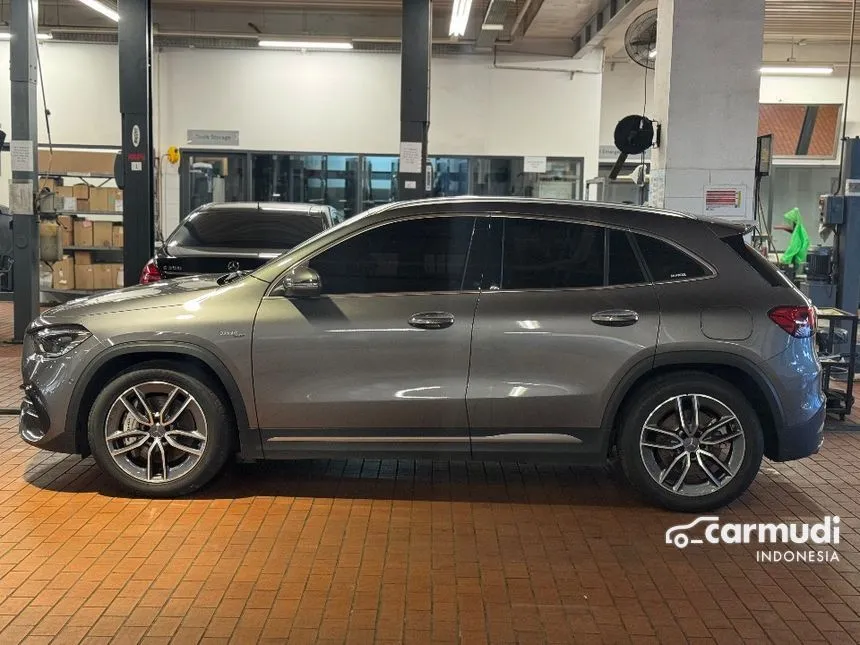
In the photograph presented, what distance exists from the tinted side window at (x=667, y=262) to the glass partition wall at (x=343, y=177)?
13.5m

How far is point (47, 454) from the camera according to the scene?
6.34 metres

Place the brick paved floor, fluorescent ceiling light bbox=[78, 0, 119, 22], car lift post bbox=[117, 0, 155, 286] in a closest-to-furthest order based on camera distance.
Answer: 1. the brick paved floor
2. car lift post bbox=[117, 0, 155, 286]
3. fluorescent ceiling light bbox=[78, 0, 119, 22]

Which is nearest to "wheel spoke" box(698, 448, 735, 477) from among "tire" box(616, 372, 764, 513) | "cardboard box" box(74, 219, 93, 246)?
"tire" box(616, 372, 764, 513)

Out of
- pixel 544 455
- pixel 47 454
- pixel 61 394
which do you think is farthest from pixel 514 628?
pixel 47 454

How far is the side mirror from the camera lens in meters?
5.12

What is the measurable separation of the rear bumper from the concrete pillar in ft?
11.9

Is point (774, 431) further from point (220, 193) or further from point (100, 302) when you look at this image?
point (220, 193)

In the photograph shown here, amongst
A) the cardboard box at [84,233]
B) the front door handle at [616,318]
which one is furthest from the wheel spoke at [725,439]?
the cardboard box at [84,233]

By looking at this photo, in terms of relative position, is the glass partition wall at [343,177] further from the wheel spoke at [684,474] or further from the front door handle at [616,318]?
the wheel spoke at [684,474]

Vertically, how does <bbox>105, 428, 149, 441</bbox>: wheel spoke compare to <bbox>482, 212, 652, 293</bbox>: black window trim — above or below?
below

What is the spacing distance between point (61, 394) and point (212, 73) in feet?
47.4

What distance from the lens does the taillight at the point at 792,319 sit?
16.8 feet

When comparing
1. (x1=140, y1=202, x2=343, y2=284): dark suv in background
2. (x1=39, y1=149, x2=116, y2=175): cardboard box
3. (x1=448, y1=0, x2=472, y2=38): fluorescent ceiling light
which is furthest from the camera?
(x1=39, y1=149, x2=116, y2=175): cardboard box

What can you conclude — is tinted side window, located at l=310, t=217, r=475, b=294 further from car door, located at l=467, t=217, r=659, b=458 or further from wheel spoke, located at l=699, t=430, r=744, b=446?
wheel spoke, located at l=699, t=430, r=744, b=446
